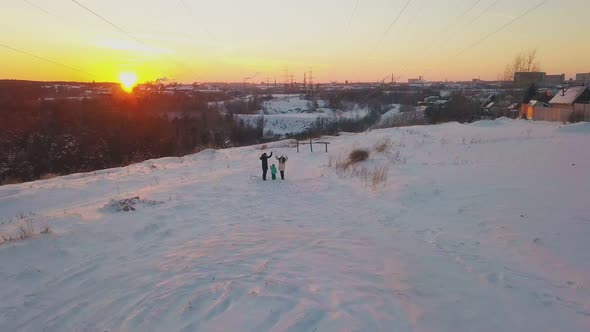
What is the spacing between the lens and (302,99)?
120688mm

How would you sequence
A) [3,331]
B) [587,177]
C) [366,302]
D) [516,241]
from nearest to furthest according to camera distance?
1. [3,331]
2. [366,302]
3. [516,241]
4. [587,177]

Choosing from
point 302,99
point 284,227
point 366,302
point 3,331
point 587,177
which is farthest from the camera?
point 302,99

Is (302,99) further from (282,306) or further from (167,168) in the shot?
(282,306)

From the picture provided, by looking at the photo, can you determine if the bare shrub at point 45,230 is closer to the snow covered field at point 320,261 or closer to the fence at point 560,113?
the snow covered field at point 320,261

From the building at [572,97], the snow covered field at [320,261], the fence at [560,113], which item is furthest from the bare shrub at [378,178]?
the building at [572,97]

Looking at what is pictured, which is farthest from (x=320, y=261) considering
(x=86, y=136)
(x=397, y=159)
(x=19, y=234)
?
(x=86, y=136)

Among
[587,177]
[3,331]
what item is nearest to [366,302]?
[3,331]

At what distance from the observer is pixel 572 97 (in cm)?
4359

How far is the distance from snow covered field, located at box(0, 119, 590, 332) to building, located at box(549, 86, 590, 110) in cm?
3763

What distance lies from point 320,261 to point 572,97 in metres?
48.5

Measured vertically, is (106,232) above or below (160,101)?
below

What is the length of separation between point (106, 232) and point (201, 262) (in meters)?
3.06

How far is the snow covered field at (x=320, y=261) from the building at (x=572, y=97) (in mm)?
37633

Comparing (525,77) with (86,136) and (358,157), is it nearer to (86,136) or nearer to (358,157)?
(358,157)
